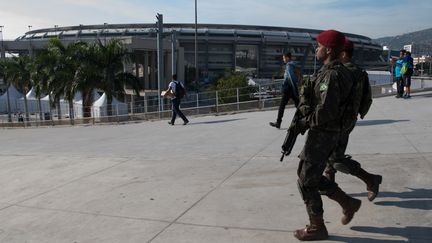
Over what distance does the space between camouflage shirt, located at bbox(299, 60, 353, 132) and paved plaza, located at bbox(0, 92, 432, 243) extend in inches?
39.1

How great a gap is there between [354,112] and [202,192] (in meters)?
2.32

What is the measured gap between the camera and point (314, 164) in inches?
129

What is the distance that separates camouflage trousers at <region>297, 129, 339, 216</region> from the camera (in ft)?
10.7

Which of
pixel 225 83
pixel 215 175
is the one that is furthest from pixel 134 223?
pixel 225 83

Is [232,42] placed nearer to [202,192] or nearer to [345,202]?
[202,192]

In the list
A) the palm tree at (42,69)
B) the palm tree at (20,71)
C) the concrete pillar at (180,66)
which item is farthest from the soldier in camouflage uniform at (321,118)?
the concrete pillar at (180,66)

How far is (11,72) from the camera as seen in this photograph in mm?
40188

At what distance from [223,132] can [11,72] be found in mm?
35546

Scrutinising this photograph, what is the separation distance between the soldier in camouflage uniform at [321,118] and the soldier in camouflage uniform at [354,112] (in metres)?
0.10

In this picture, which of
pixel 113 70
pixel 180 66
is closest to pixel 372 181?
pixel 113 70

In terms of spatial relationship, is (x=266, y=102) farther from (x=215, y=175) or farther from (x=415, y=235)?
(x=415, y=235)

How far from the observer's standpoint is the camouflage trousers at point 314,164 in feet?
10.7

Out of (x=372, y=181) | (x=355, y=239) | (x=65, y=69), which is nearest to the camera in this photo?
(x=355, y=239)

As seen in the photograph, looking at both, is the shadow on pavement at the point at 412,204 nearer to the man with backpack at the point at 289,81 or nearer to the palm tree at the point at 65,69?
the man with backpack at the point at 289,81
